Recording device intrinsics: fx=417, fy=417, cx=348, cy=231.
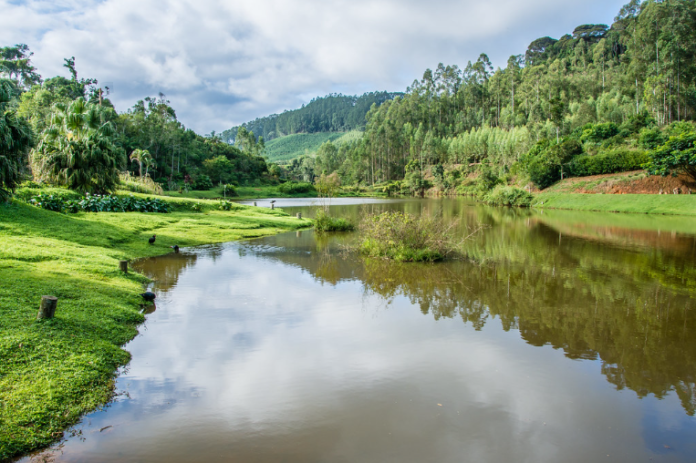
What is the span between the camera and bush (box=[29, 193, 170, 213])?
1877cm

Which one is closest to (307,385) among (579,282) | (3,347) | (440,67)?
(3,347)

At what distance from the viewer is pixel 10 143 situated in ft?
50.4

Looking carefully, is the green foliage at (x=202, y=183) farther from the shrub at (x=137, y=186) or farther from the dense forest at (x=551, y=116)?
the dense forest at (x=551, y=116)

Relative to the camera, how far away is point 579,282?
12.6 meters

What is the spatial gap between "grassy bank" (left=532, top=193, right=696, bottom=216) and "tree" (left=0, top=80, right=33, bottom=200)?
42.5 metres

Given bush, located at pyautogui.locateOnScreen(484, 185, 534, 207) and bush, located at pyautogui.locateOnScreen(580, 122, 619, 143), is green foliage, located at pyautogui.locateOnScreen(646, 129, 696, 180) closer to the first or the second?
bush, located at pyautogui.locateOnScreen(484, 185, 534, 207)

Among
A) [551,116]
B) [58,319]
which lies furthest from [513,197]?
[58,319]

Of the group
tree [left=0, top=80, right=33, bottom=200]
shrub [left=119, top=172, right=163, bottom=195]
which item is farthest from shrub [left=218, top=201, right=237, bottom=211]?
tree [left=0, top=80, right=33, bottom=200]

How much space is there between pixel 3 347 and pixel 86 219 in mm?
14423

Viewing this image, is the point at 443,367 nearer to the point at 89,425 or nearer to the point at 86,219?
the point at 89,425

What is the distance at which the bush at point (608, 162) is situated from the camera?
138ft

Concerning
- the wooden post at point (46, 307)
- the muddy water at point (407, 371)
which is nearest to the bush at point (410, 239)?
the muddy water at point (407, 371)

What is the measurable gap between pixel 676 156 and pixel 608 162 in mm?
9055

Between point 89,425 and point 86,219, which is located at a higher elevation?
point 86,219
